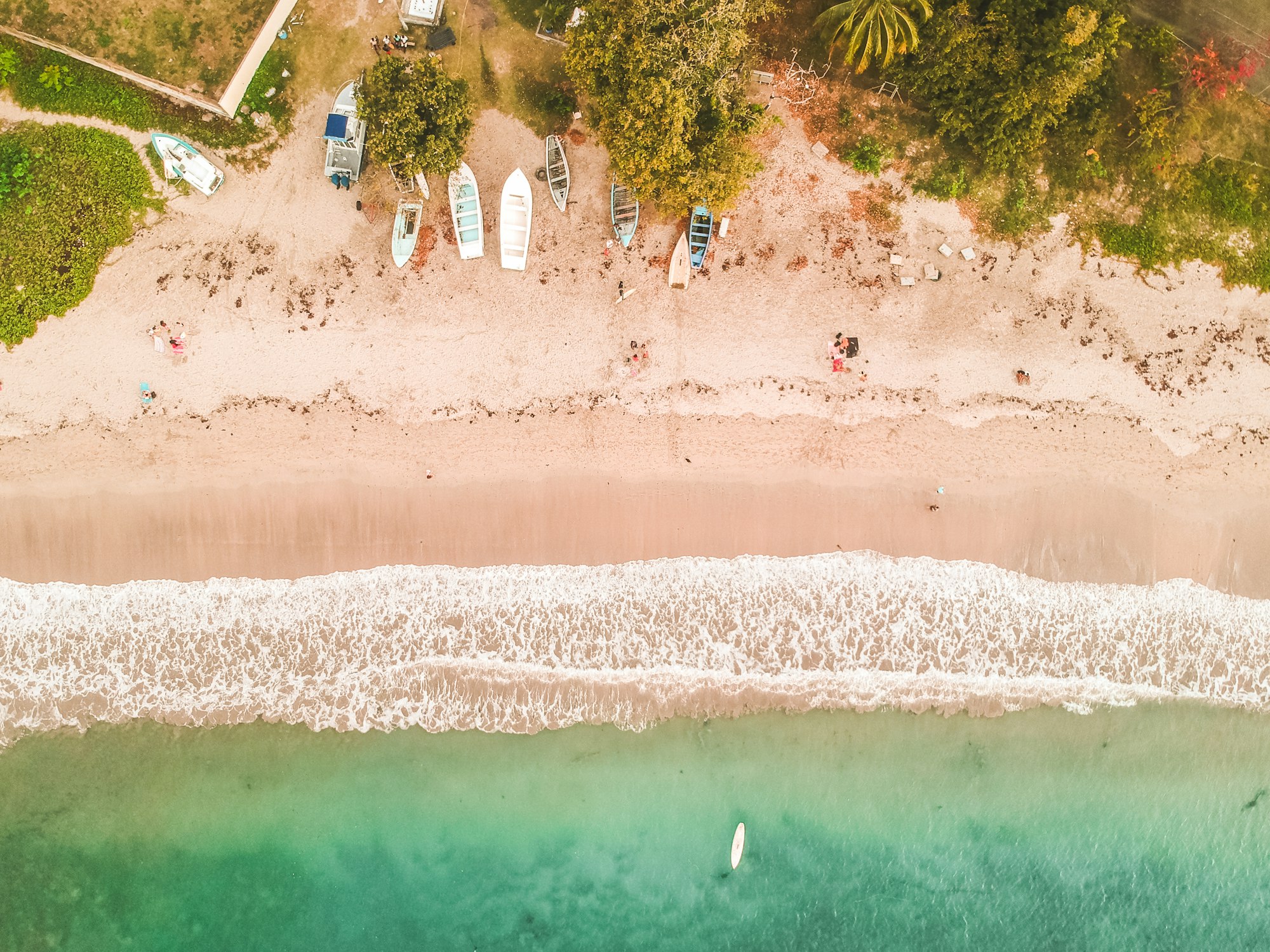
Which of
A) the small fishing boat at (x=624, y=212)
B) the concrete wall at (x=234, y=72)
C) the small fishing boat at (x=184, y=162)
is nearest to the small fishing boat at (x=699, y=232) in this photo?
the small fishing boat at (x=624, y=212)

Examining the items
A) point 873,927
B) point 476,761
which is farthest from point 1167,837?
point 476,761

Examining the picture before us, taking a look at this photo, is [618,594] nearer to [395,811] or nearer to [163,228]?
[395,811]

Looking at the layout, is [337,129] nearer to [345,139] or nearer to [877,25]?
[345,139]

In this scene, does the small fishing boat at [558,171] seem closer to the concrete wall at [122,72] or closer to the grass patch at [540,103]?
the grass patch at [540,103]

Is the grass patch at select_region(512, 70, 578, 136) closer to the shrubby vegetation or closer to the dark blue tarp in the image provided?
the dark blue tarp

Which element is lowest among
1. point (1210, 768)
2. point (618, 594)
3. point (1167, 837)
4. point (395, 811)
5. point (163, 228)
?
point (395, 811)
